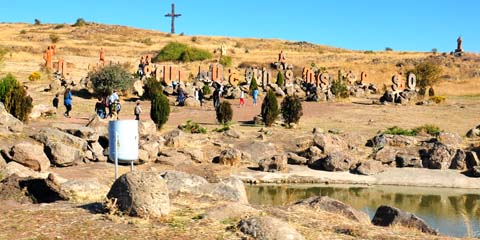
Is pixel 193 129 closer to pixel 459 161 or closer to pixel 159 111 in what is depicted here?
pixel 159 111

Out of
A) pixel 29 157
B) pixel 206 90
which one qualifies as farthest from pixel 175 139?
pixel 206 90

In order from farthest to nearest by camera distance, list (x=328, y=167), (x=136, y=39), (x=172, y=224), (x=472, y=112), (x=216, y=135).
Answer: (x=136, y=39), (x=472, y=112), (x=216, y=135), (x=328, y=167), (x=172, y=224)

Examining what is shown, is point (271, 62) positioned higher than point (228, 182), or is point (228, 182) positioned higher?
point (271, 62)

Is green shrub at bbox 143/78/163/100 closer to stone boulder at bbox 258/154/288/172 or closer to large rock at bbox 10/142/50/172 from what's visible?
stone boulder at bbox 258/154/288/172

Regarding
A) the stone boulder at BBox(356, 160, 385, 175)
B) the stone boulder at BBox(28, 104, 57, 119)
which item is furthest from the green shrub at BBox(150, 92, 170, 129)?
the stone boulder at BBox(356, 160, 385, 175)

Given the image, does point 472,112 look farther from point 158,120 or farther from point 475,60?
point 475,60

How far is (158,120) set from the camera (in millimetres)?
29422

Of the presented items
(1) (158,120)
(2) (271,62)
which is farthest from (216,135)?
(2) (271,62)

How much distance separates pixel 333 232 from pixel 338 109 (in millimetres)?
31409

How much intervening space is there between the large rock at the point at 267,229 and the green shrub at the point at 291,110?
76.0 ft

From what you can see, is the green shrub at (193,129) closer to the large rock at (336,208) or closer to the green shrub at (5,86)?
the green shrub at (5,86)

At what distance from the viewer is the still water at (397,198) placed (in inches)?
716

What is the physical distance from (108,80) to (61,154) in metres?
21.7

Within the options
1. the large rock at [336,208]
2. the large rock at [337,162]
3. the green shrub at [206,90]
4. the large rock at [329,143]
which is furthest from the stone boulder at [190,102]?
the large rock at [336,208]
